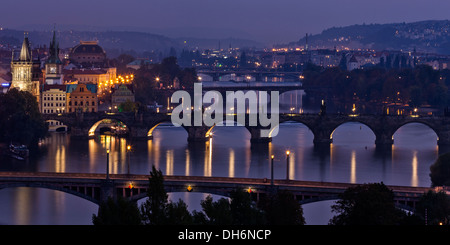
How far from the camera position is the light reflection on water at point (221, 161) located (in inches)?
1282

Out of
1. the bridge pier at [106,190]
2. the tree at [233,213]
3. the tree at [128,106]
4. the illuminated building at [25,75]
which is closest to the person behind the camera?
the tree at [233,213]

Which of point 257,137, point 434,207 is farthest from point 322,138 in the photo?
point 434,207

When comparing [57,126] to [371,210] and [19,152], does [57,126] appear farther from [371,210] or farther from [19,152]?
[371,210]

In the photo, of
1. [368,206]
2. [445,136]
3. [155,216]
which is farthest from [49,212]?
[445,136]

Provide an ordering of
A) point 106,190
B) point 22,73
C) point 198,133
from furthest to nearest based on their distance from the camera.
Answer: point 22,73, point 198,133, point 106,190

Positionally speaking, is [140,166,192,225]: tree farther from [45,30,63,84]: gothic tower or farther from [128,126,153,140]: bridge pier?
[45,30,63,84]: gothic tower

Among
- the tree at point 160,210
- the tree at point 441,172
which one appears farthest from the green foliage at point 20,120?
the tree at point 160,210

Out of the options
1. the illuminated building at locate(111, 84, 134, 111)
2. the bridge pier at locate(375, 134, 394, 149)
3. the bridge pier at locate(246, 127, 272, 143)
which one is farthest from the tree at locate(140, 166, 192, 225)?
the illuminated building at locate(111, 84, 134, 111)

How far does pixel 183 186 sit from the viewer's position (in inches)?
1182

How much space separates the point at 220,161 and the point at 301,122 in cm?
1058

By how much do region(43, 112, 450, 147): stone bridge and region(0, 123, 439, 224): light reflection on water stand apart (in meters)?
0.69

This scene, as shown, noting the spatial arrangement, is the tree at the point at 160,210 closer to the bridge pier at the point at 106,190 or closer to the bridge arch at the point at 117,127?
the bridge pier at the point at 106,190

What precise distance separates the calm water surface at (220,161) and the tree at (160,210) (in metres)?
6.88

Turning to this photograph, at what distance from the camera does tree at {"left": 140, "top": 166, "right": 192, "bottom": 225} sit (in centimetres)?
2261
